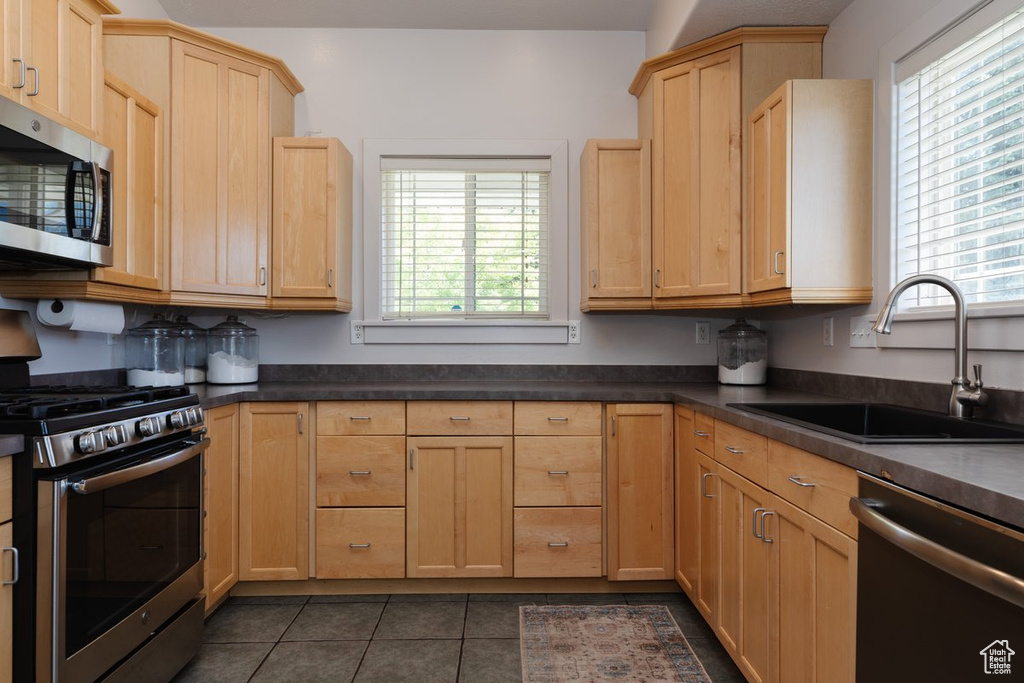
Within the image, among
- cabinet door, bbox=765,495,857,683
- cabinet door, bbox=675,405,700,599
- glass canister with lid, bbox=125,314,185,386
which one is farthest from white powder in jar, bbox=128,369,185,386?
cabinet door, bbox=765,495,857,683

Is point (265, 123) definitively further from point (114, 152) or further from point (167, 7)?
point (167, 7)

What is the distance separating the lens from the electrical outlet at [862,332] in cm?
216

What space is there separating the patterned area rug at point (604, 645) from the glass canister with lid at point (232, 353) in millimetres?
1709

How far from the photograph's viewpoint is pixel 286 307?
2.83 metres

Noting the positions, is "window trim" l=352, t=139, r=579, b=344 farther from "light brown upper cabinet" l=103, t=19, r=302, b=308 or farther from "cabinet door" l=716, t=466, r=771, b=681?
"cabinet door" l=716, t=466, r=771, b=681

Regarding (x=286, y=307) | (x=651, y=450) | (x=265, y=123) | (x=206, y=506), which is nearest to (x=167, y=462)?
(x=206, y=506)

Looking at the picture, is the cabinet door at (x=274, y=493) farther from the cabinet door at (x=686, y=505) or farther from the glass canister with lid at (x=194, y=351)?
the cabinet door at (x=686, y=505)

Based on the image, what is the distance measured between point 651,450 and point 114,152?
2396mm

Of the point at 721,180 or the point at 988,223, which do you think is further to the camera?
the point at 721,180

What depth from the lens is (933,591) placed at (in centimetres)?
100

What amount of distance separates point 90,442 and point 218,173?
151cm

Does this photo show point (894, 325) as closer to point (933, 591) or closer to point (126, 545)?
point (933, 591)

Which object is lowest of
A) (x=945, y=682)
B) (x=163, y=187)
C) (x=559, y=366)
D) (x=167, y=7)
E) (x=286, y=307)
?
(x=945, y=682)

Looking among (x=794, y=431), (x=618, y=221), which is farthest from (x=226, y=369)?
(x=794, y=431)
